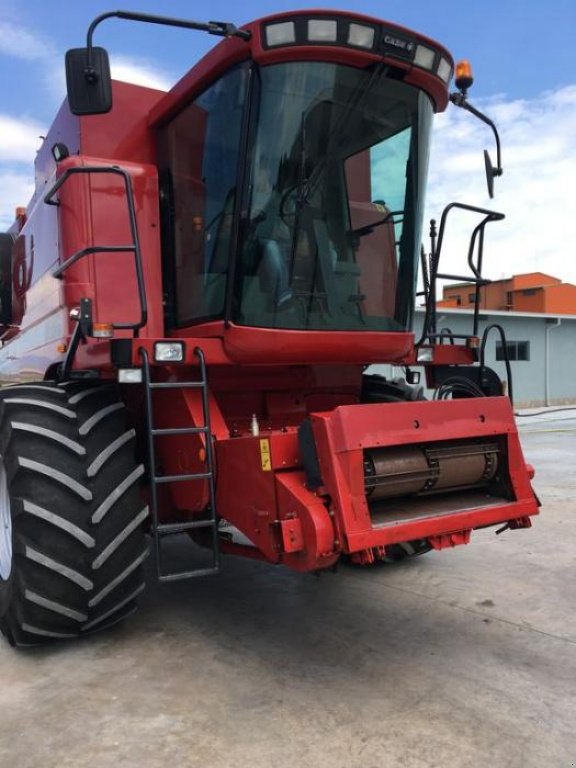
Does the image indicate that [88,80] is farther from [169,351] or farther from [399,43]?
[399,43]

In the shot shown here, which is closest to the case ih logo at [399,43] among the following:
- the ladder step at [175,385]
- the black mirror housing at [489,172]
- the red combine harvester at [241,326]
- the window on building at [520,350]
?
the red combine harvester at [241,326]

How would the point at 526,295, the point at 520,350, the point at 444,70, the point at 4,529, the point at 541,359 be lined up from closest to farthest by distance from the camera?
the point at 444,70 → the point at 4,529 → the point at 520,350 → the point at 541,359 → the point at 526,295

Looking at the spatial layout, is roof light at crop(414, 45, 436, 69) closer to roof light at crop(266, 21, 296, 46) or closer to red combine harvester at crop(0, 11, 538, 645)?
red combine harvester at crop(0, 11, 538, 645)

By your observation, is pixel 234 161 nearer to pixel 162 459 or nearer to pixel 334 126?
pixel 334 126

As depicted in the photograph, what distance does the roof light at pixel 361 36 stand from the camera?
3.23 metres

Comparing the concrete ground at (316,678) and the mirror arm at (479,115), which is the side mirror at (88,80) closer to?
the mirror arm at (479,115)

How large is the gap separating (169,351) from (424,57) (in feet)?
6.45

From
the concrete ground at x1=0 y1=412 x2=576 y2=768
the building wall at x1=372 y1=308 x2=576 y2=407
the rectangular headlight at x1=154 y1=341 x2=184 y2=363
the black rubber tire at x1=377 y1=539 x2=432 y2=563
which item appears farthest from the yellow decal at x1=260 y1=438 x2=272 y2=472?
the building wall at x1=372 y1=308 x2=576 y2=407

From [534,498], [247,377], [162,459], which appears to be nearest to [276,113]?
[247,377]

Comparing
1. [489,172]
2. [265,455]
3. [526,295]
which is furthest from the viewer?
[526,295]

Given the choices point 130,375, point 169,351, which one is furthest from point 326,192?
point 130,375

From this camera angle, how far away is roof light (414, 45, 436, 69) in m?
3.46

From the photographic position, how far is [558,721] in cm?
285

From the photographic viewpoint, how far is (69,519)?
3.32 meters
